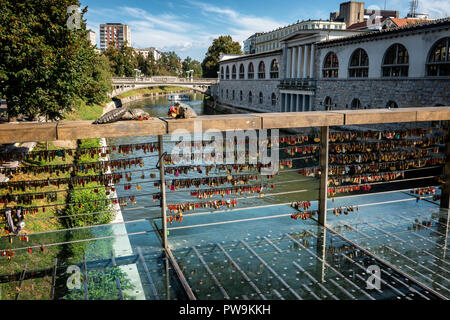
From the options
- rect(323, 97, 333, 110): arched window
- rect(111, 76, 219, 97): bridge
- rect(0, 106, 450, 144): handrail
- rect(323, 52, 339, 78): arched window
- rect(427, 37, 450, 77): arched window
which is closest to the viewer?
rect(0, 106, 450, 144): handrail

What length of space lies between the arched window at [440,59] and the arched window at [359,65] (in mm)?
6951

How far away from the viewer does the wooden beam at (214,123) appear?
6.03 meters

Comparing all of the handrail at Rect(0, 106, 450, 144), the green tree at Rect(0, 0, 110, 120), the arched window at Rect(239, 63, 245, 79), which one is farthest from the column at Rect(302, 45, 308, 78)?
the handrail at Rect(0, 106, 450, 144)

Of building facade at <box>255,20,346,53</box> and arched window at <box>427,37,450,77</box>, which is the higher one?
building facade at <box>255,20,346,53</box>

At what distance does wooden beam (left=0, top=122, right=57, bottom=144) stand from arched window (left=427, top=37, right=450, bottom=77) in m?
25.3

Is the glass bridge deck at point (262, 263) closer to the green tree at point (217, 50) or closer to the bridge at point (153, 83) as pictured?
the bridge at point (153, 83)

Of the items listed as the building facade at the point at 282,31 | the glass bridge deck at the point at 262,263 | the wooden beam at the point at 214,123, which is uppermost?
the building facade at the point at 282,31

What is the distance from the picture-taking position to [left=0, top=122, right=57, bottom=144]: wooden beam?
522cm

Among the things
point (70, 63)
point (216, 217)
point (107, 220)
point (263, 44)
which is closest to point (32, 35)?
point (70, 63)

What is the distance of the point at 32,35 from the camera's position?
1659cm

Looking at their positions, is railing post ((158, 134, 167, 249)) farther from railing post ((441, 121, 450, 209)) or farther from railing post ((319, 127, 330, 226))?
railing post ((441, 121, 450, 209))

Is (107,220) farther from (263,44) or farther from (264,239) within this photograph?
(263,44)

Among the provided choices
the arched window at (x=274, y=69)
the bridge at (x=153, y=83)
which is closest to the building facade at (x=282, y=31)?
the bridge at (x=153, y=83)

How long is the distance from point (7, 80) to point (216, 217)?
1274 cm
